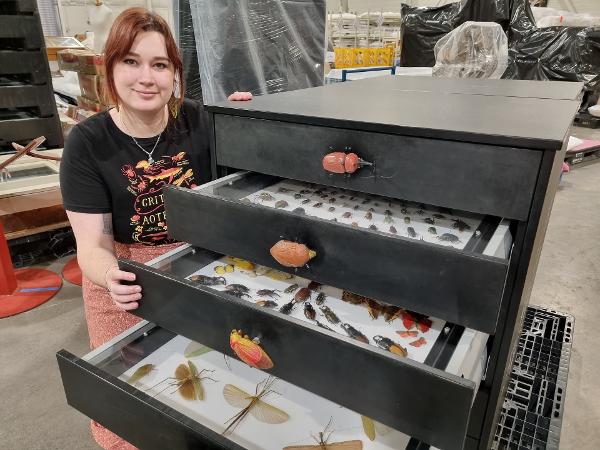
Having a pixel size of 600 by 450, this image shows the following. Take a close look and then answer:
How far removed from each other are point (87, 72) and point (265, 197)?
2365mm

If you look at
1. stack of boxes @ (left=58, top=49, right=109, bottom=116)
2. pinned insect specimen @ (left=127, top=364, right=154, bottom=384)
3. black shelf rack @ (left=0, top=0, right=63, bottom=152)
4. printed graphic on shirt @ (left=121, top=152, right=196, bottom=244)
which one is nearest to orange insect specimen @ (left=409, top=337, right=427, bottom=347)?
pinned insect specimen @ (left=127, top=364, right=154, bottom=384)

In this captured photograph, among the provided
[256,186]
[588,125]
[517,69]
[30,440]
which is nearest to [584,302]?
[256,186]

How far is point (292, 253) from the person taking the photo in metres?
0.66

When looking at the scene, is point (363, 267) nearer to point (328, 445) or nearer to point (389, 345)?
point (389, 345)

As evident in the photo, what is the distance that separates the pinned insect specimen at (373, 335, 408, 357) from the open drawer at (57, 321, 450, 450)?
0.13 metres

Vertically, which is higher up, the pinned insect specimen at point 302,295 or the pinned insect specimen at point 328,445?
the pinned insect specimen at point 302,295

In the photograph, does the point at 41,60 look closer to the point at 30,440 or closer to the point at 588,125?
the point at 30,440

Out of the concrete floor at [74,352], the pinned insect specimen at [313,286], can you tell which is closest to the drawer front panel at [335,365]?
the pinned insect specimen at [313,286]

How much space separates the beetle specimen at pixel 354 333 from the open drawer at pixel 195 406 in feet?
0.43

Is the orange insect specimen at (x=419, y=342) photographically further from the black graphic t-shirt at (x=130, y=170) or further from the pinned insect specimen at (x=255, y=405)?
the black graphic t-shirt at (x=130, y=170)

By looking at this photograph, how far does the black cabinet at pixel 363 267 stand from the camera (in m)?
0.56

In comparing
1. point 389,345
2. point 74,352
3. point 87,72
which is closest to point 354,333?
point 389,345

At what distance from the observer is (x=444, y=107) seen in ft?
2.62

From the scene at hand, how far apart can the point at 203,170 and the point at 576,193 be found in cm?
315
